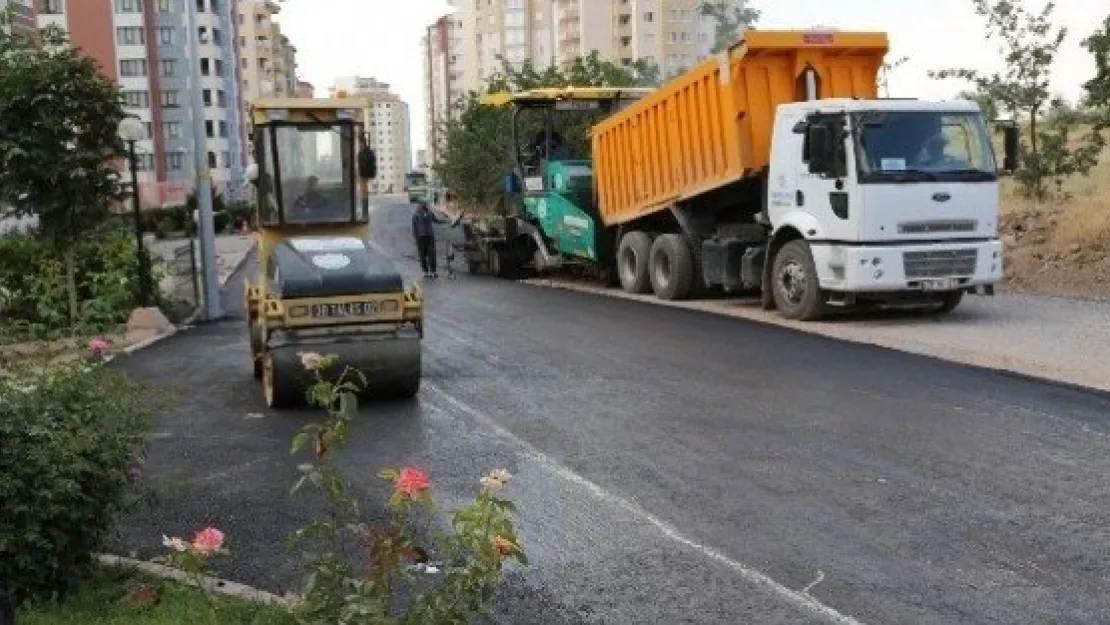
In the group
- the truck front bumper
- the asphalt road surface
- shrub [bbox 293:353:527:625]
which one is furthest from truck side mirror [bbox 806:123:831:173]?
shrub [bbox 293:353:527:625]

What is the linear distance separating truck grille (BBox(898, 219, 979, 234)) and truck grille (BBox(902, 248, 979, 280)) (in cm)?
26

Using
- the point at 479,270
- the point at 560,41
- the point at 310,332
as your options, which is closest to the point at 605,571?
the point at 310,332

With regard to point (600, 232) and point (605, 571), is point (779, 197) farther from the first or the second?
point (605, 571)

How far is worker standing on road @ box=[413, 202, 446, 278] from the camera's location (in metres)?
25.1

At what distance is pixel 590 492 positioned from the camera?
23.9ft

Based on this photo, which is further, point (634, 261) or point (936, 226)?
point (634, 261)

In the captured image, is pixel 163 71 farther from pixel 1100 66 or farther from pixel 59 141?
pixel 1100 66

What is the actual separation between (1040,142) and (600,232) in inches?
395

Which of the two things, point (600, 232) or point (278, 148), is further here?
point (600, 232)

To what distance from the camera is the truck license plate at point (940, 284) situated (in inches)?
567

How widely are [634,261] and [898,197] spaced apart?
6505 mm

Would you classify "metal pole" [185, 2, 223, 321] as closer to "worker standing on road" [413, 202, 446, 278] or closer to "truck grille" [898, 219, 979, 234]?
"worker standing on road" [413, 202, 446, 278]

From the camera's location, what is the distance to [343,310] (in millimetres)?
10125

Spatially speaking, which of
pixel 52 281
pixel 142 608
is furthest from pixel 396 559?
pixel 52 281
